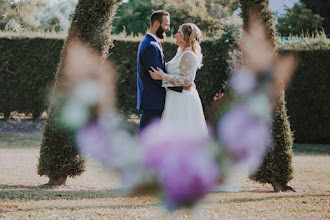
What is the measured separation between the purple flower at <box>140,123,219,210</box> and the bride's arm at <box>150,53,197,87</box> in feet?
2.00

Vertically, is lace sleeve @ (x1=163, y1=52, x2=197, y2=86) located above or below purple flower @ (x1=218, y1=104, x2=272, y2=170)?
above

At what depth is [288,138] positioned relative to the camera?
612 cm

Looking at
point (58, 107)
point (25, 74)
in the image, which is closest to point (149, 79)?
point (58, 107)

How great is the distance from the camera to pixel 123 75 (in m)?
13.1

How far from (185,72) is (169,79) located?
25 centimetres

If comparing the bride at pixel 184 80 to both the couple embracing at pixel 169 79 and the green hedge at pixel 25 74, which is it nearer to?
the couple embracing at pixel 169 79

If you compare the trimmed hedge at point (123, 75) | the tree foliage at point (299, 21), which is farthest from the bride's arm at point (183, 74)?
the tree foliage at point (299, 21)

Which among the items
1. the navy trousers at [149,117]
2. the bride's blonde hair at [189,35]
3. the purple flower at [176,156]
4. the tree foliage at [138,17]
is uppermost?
the tree foliage at [138,17]

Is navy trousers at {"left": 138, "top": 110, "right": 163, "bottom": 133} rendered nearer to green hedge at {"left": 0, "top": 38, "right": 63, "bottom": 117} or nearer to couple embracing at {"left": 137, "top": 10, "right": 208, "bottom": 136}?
couple embracing at {"left": 137, "top": 10, "right": 208, "bottom": 136}

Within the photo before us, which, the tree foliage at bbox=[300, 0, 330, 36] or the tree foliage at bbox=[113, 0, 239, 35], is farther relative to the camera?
the tree foliage at bbox=[300, 0, 330, 36]

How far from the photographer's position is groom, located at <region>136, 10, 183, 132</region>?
5059mm

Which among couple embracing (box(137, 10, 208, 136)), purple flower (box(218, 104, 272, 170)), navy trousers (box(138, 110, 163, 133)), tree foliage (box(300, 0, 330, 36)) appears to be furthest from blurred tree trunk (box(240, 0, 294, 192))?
tree foliage (box(300, 0, 330, 36))

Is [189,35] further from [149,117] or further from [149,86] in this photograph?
[149,117]

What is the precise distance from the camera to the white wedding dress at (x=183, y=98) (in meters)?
4.96
